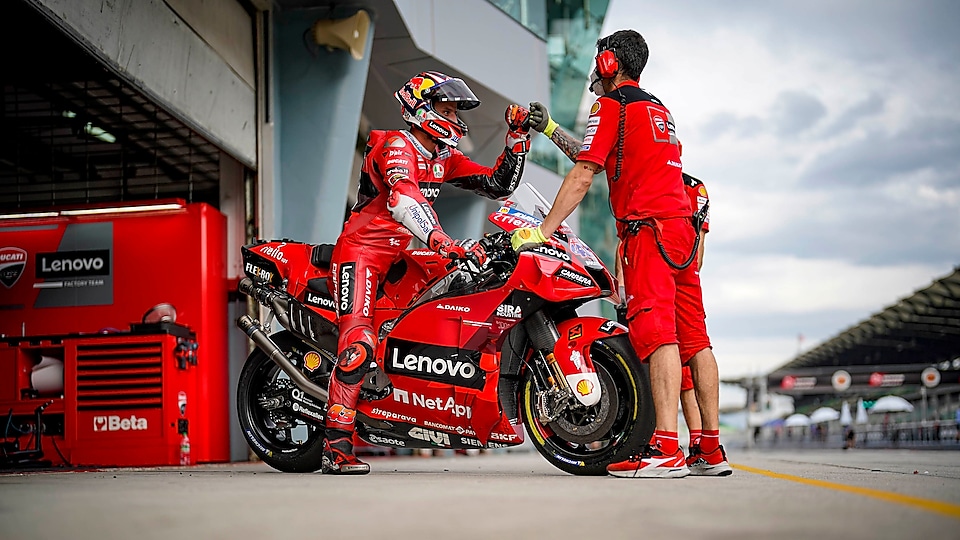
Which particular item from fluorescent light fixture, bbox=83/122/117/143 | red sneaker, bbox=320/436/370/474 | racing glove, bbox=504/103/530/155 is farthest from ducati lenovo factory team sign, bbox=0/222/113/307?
racing glove, bbox=504/103/530/155

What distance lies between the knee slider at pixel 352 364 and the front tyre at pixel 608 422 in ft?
3.14

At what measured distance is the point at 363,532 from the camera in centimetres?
241

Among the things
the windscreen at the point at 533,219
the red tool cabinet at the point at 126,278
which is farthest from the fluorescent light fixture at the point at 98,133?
the windscreen at the point at 533,219

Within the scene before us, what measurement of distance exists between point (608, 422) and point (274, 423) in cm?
205

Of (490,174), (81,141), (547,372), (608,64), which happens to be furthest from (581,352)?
(81,141)

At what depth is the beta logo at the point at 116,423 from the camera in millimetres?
8297

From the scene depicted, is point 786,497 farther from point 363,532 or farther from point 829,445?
point 829,445

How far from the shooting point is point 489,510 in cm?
288

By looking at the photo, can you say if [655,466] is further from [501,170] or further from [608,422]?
[501,170]

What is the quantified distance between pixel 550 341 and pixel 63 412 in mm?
4975

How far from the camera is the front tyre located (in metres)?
4.90

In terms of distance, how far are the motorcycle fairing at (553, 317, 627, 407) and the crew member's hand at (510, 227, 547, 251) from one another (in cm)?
47

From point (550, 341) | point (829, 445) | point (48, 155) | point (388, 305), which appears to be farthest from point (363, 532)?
point (829, 445)

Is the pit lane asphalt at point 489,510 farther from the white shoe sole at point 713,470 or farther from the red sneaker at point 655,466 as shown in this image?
the white shoe sole at point 713,470
